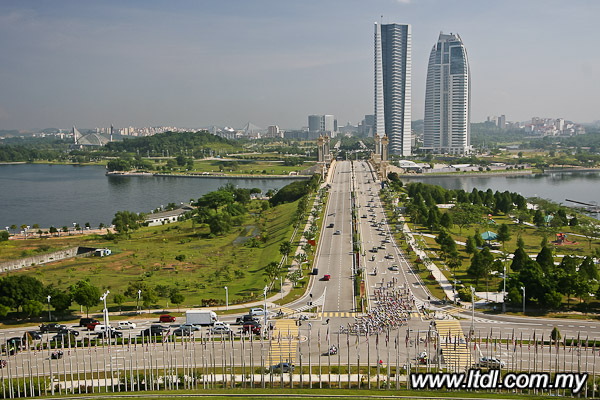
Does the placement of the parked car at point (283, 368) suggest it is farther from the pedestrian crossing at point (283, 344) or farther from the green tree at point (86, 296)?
the green tree at point (86, 296)

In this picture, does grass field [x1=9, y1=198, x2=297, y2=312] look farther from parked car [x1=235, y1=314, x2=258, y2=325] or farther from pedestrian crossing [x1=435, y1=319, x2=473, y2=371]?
pedestrian crossing [x1=435, y1=319, x2=473, y2=371]

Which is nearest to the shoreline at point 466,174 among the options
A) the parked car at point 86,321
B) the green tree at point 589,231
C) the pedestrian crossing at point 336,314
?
the green tree at point 589,231

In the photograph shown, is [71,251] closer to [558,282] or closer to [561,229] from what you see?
[558,282]

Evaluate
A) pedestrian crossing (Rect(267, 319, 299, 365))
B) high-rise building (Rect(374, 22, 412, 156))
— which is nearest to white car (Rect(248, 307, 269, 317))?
pedestrian crossing (Rect(267, 319, 299, 365))

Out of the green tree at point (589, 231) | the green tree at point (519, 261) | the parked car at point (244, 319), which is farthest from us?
the green tree at point (589, 231)

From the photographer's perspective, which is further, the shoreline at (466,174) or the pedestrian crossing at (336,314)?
the shoreline at (466,174)

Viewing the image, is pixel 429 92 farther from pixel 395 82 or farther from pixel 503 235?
pixel 503 235
